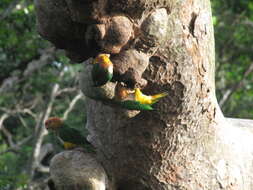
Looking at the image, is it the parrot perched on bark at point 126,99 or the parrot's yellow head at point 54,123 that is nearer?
the parrot perched on bark at point 126,99

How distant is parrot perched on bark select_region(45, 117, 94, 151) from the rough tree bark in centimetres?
4

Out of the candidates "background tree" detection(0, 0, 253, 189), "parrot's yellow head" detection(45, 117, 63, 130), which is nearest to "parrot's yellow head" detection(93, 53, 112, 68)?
"parrot's yellow head" detection(45, 117, 63, 130)

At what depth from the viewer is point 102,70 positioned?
0.92 meters

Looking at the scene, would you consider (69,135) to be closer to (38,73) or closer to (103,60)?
(103,60)

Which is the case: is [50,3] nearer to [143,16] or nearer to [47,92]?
[143,16]

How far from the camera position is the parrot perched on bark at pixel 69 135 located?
1.27 metres

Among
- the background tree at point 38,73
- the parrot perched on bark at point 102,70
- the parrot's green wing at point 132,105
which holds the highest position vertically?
the parrot perched on bark at point 102,70

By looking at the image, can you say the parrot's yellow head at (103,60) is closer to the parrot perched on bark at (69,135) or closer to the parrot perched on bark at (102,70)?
the parrot perched on bark at (102,70)

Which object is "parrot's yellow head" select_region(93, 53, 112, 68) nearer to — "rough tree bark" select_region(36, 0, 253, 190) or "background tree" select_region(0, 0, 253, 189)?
"rough tree bark" select_region(36, 0, 253, 190)

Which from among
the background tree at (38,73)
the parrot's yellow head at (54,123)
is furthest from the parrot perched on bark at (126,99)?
the background tree at (38,73)

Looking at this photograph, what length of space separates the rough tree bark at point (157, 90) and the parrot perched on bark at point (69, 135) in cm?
4

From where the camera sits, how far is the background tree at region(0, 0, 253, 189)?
4547 mm

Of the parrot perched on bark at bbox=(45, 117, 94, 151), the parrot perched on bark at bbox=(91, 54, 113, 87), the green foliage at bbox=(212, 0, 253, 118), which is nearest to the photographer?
the parrot perched on bark at bbox=(91, 54, 113, 87)

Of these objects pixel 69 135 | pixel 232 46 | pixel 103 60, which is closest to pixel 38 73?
pixel 232 46
